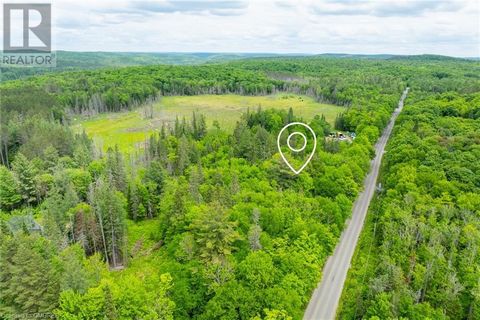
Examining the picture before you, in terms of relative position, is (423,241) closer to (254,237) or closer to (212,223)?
(254,237)

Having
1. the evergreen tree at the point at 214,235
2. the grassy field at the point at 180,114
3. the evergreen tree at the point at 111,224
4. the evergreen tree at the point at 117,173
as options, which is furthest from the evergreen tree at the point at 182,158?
the evergreen tree at the point at 214,235

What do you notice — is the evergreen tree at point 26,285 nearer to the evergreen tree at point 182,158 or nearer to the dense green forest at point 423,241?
the dense green forest at point 423,241

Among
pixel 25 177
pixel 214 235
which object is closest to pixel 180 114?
pixel 25 177

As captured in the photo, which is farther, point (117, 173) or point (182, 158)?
point (182, 158)

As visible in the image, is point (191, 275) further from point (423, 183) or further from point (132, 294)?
point (423, 183)

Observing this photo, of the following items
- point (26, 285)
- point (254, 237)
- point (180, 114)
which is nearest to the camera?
point (26, 285)

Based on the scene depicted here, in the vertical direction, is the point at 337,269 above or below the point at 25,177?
below
